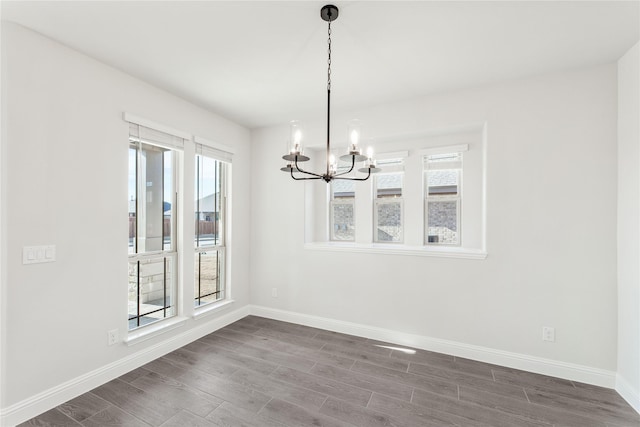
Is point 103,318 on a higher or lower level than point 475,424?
higher

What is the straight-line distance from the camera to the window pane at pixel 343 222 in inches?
159

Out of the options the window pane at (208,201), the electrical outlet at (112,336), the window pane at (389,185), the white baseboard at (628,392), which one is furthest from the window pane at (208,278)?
the white baseboard at (628,392)

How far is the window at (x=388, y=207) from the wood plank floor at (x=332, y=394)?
4.53 ft

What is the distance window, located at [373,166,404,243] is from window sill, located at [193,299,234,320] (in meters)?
2.17

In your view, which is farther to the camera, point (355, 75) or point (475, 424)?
point (355, 75)

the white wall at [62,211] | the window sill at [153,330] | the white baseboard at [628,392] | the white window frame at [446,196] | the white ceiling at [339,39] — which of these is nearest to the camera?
the white ceiling at [339,39]

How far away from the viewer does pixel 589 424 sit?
198 centimetres

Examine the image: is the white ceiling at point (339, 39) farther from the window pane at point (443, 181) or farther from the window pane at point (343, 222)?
the window pane at point (343, 222)

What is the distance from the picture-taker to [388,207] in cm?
376

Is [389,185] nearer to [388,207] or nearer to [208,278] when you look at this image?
[388,207]

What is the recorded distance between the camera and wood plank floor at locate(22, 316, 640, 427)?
2012 millimetres

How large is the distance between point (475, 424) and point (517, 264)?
148 centimetres

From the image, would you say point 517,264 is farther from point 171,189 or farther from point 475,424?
point 171,189

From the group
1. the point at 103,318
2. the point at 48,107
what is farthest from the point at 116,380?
the point at 48,107
